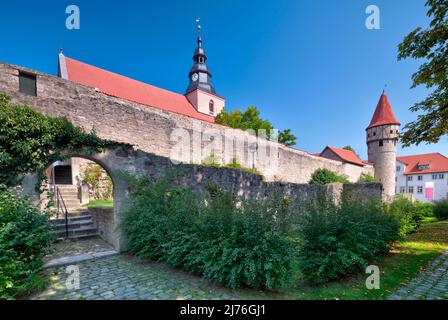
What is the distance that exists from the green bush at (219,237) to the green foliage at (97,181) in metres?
8.56

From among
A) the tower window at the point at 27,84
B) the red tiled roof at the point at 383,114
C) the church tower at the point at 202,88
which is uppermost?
the church tower at the point at 202,88

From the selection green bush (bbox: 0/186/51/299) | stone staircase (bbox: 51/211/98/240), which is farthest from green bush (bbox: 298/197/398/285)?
stone staircase (bbox: 51/211/98/240)

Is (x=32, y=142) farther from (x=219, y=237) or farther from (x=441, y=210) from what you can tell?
(x=441, y=210)

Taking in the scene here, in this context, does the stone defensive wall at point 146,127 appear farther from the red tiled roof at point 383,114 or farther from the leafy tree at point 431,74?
the red tiled roof at point 383,114

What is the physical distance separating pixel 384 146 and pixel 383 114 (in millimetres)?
5036

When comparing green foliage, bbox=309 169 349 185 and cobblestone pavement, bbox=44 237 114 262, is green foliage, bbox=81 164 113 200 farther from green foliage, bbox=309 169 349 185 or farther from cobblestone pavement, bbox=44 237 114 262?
green foliage, bbox=309 169 349 185

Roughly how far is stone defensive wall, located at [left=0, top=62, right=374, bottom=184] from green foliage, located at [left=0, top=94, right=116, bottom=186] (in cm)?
162

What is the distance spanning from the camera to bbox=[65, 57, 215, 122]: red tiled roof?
55.7 ft

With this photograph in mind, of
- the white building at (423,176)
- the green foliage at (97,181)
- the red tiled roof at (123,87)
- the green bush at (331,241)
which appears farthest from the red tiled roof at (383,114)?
the green foliage at (97,181)

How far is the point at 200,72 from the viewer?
109ft

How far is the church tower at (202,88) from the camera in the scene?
98.9 feet
